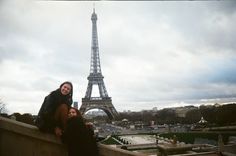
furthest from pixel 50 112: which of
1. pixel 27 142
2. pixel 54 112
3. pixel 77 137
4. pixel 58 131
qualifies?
pixel 27 142

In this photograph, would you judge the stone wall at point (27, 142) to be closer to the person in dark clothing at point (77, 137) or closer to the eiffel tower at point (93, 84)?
the person in dark clothing at point (77, 137)

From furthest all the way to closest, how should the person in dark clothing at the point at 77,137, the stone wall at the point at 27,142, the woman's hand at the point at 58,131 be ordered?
the stone wall at the point at 27,142
the woman's hand at the point at 58,131
the person in dark clothing at the point at 77,137

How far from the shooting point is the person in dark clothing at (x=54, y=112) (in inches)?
178

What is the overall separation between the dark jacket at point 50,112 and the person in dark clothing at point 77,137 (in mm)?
198

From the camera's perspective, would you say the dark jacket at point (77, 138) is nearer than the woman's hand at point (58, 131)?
Yes

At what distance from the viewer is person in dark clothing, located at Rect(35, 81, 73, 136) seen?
4.51 m

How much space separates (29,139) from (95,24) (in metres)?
52.1

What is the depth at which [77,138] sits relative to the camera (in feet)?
14.5

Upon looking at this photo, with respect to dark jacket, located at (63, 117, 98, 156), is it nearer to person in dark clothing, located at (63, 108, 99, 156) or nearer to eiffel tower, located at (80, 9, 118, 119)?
person in dark clothing, located at (63, 108, 99, 156)

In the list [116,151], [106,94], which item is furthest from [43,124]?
[106,94]

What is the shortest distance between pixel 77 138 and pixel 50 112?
0.47 metres

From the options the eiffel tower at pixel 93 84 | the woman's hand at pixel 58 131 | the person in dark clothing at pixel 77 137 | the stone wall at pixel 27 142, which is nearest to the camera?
the person in dark clothing at pixel 77 137

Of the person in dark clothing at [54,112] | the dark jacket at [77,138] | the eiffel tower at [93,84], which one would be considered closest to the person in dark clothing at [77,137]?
the dark jacket at [77,138]

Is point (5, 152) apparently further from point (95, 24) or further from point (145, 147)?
point (95, 24)
